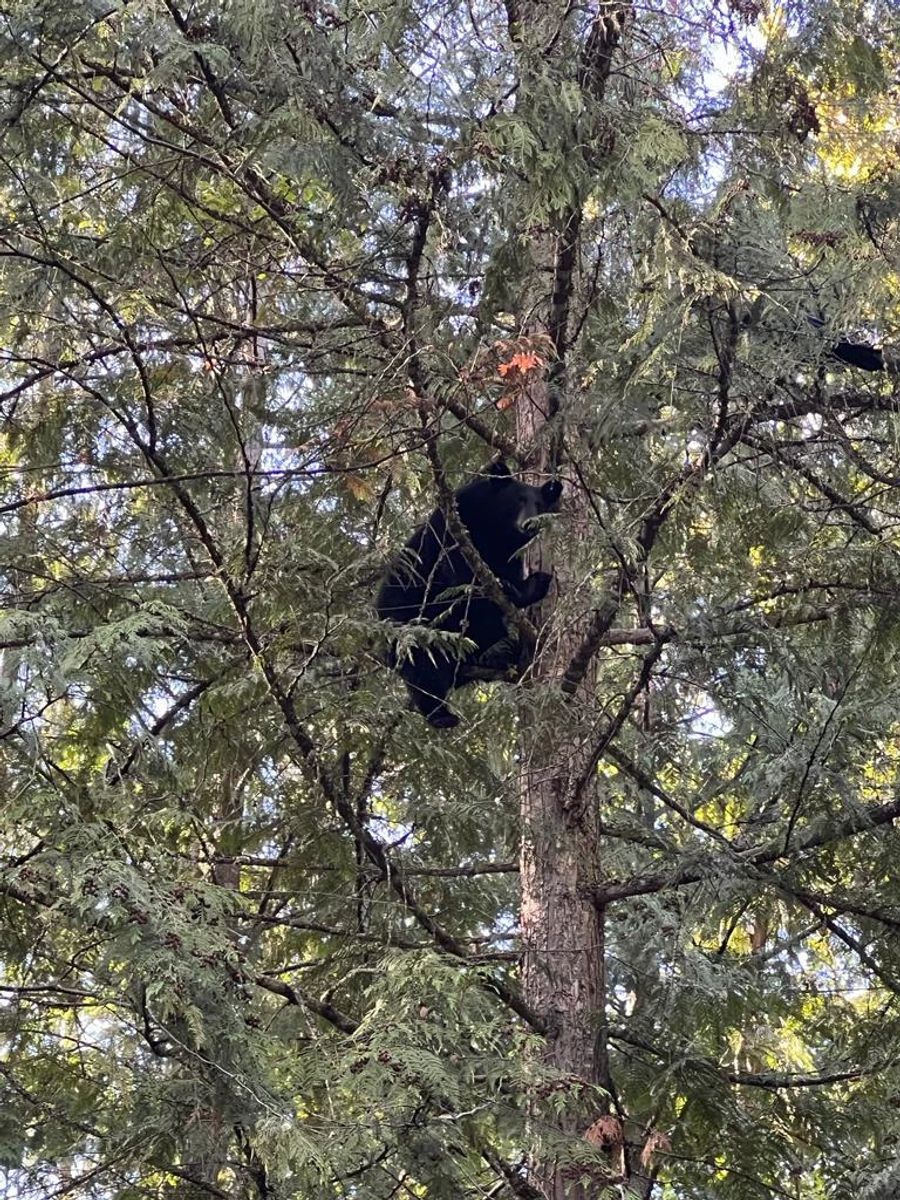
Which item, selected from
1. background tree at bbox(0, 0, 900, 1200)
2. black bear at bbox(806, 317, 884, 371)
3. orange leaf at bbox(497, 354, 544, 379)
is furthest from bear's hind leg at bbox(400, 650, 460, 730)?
orange leaf at bbox(497, 354, 544, 379)

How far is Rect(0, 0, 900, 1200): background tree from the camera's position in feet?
12.9

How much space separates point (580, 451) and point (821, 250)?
130cm

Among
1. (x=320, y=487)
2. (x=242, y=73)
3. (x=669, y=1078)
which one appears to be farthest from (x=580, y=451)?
(x=669, y=1078)

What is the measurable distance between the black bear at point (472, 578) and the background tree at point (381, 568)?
29cm

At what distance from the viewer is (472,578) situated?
255 inches

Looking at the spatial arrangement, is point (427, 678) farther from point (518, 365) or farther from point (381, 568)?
point (518, 365)

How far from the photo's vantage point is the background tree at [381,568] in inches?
154

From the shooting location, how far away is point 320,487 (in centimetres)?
586

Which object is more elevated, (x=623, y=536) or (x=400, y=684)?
(x=400, y=684)

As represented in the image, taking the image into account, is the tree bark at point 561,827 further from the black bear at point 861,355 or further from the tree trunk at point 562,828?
the black bear at point 861,355

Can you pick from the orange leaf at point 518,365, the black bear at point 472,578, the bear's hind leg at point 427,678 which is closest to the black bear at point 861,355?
the black bear at point 472,578

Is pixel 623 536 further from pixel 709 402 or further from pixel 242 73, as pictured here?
pixel 242 73

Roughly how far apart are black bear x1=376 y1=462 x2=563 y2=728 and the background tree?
0.29 metres

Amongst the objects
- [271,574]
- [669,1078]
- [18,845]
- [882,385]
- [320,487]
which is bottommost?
[18,845]
